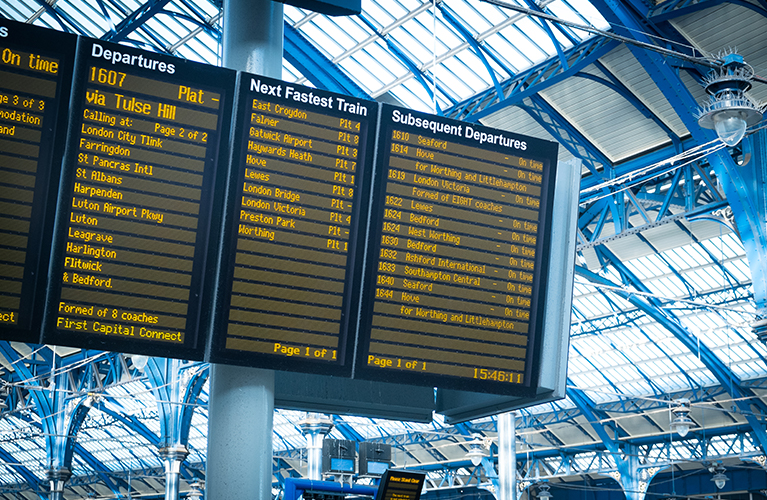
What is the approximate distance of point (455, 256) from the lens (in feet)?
26.1

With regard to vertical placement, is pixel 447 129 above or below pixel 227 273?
above

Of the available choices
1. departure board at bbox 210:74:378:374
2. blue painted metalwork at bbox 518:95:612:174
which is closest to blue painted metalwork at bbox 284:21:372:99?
blue painted metalwork at bbox 518:95:612:174

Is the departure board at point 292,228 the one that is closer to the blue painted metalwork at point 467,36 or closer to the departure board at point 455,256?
the departure board at point 455,256

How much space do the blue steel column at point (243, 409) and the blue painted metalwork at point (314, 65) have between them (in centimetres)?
1667

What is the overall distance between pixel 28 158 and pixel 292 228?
2.02 m

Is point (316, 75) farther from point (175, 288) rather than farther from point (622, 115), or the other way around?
point (175, 288)

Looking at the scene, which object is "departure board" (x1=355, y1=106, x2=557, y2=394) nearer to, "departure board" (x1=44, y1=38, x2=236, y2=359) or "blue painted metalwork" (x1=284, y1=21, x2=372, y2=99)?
"departure board" (x1=44, y1=38, x2=236, y2=359)

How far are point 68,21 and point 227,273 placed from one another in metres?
22.8

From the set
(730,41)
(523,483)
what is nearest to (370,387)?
(730,41)

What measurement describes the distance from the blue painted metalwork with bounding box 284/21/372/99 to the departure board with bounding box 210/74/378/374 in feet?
56.8

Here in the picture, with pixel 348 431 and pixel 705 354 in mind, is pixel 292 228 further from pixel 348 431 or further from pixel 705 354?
pixel 348 431

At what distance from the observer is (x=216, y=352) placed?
6.93m

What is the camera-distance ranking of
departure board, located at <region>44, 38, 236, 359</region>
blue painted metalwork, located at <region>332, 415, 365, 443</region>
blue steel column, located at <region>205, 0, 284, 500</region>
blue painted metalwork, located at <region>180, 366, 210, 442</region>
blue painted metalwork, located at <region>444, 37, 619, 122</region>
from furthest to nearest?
1. blue painted metalwork, located at <region>332, 415, 365, 443</region>
2. blue painted metalwork, located at <region>180, 366, 210, 442</region>
3. blue painted metalwork, located at <region>444, 37, 619, 122</region>
4. blue steel column, located at <region>205, 0, 284, 500</region>
5. departure board, located at <region>44, 38, 236, 359</region>

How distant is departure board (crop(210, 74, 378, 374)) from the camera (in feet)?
23.2
